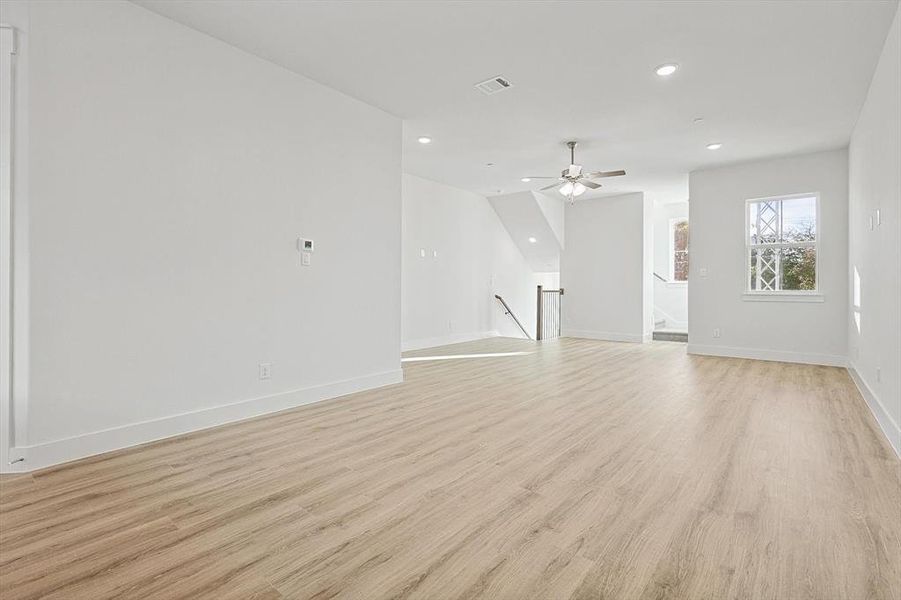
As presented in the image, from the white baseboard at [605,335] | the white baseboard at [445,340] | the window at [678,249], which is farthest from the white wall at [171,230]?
the window at [678,249]

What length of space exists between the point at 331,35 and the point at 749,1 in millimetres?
2806

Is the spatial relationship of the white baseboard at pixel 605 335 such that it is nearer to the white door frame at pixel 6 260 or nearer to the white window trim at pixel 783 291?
the white window trim at pixel 783 291

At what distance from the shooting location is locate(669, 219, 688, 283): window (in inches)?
412

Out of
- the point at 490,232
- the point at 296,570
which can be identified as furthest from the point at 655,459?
the point at 490,232

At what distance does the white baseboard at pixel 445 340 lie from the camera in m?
7.47

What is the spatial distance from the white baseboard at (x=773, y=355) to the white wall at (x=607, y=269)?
1.50 m

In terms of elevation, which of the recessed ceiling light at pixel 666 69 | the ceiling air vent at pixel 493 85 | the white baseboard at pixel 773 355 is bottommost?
the white baseboard at pixel 773 355

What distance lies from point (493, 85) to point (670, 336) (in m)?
6.72

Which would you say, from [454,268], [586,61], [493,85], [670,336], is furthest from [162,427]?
[670,336]

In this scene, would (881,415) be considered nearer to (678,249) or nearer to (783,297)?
(783,297)

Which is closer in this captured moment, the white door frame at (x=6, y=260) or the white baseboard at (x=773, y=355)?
the white door frame at (x=6, y=260)

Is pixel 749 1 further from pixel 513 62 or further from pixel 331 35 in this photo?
pixel 331 35

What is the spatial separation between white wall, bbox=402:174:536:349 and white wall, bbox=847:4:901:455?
560 cm

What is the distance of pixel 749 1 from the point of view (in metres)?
2.85
